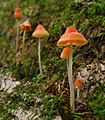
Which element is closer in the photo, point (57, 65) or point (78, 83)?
point (78, 83)

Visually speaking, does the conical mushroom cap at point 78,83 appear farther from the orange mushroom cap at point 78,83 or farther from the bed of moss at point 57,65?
the bed of moss at point 57,65

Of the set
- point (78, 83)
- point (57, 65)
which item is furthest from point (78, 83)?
point (57, 65)

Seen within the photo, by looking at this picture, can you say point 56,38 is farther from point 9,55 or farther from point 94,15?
point 9,55

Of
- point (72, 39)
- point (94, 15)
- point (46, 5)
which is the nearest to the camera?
point (72, 39)

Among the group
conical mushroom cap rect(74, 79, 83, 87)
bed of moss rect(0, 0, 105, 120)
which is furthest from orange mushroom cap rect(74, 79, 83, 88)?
bed of moss rect(0, 0, 105, 120)

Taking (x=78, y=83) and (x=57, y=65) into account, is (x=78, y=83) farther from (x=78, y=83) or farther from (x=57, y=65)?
(x=57, y=65)

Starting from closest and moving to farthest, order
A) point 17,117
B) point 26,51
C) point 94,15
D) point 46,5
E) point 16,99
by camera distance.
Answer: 1. point 17,117
2. point 16,99
3. point 94,15
4. point 26,51
5. point 46,5

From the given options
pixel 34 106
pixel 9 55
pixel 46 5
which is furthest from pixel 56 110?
pixel 46 5

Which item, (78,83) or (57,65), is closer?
(78,83)

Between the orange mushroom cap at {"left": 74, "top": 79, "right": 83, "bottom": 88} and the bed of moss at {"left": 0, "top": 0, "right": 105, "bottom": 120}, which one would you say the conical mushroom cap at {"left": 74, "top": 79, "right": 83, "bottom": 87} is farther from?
the bed of moss at {"left": 0, "top": 0, "right": 105, "bottom": 120}

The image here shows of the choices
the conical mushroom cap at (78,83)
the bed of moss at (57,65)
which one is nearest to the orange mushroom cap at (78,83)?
the conical mushroom cap at (78,83)

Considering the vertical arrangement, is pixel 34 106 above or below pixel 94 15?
below
